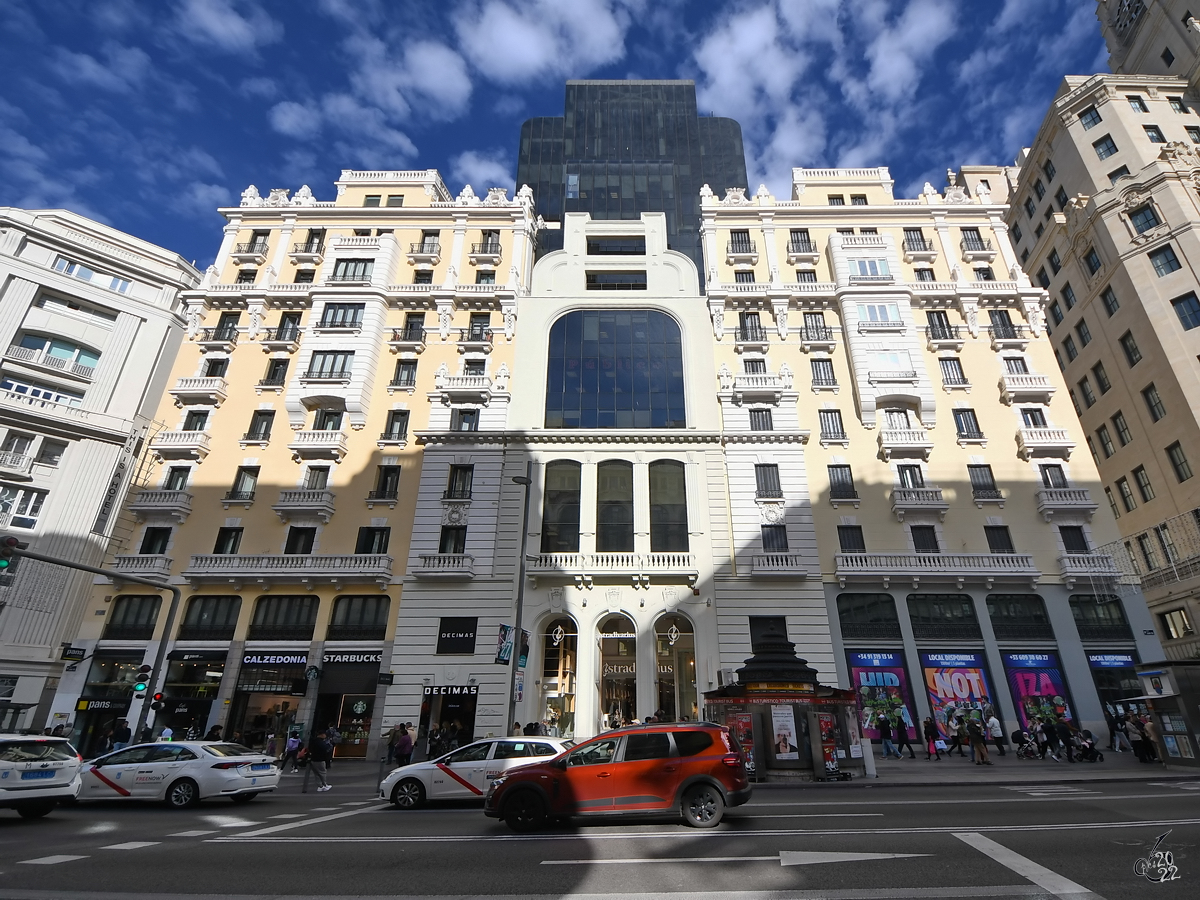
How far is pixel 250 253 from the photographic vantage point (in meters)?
39.3

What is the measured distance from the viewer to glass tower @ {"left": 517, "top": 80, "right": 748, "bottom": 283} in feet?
192

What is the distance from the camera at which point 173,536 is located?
31719mm

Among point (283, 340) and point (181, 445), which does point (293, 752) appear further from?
point (283, 340)

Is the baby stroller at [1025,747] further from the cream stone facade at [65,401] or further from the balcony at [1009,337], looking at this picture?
the cream stone facade at [65,401]

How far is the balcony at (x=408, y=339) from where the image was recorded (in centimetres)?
3638

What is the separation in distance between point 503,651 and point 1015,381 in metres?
29.9

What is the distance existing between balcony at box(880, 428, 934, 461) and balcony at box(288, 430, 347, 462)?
1099 inches

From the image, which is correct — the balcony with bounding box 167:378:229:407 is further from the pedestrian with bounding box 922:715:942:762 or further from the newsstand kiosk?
the pedestrian with bounding box 922:715:942:762

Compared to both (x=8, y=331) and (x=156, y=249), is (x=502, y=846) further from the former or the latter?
(x=156, y=249)

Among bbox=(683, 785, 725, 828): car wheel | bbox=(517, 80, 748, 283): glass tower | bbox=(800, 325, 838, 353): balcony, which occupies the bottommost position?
bbox=(683, 785, 725, 828): car wheel

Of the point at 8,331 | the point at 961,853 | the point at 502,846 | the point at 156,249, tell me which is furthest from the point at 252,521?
the point at 961,853

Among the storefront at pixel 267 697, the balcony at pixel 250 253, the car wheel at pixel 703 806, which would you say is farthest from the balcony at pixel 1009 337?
the balcony at pixel 250 253

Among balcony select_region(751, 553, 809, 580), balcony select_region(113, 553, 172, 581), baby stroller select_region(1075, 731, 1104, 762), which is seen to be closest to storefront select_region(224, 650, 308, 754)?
balcony select_region(113, 553, 172, 581)

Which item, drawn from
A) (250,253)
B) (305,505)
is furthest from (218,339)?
(305,505)
